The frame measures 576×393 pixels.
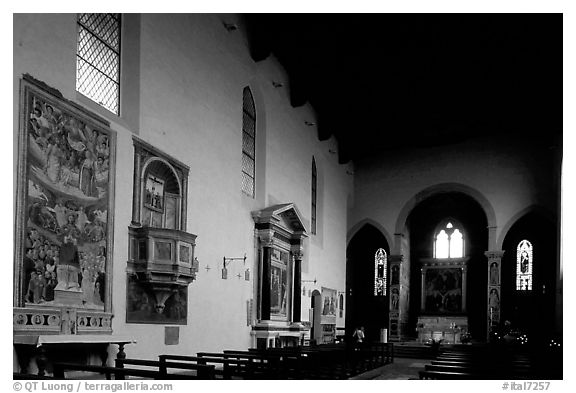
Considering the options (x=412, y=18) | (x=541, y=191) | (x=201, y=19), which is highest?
(x=412, y=18)

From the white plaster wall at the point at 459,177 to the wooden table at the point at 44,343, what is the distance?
20524mm

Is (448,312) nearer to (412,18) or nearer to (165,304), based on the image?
(412,18)

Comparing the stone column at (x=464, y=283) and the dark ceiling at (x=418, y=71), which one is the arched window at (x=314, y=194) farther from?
the stone column at (x=464, y=283)

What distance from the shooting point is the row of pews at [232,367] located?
7.06 metres

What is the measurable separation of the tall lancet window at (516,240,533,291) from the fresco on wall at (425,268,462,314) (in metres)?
2.53

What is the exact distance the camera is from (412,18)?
18.5 metres

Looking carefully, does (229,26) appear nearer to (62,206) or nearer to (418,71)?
(418,71)

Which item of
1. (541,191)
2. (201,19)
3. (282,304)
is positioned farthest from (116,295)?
(541,191)

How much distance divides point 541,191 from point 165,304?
19.1 meters

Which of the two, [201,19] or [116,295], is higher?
[201,19]

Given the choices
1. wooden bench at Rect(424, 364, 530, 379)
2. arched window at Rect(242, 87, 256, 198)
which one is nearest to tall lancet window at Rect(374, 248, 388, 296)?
arched window at Rect(242, 87, 256, 198)

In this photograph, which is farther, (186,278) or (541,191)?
(541,191)

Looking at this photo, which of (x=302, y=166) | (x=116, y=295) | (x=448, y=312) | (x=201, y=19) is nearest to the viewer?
(x=116, y=295)
